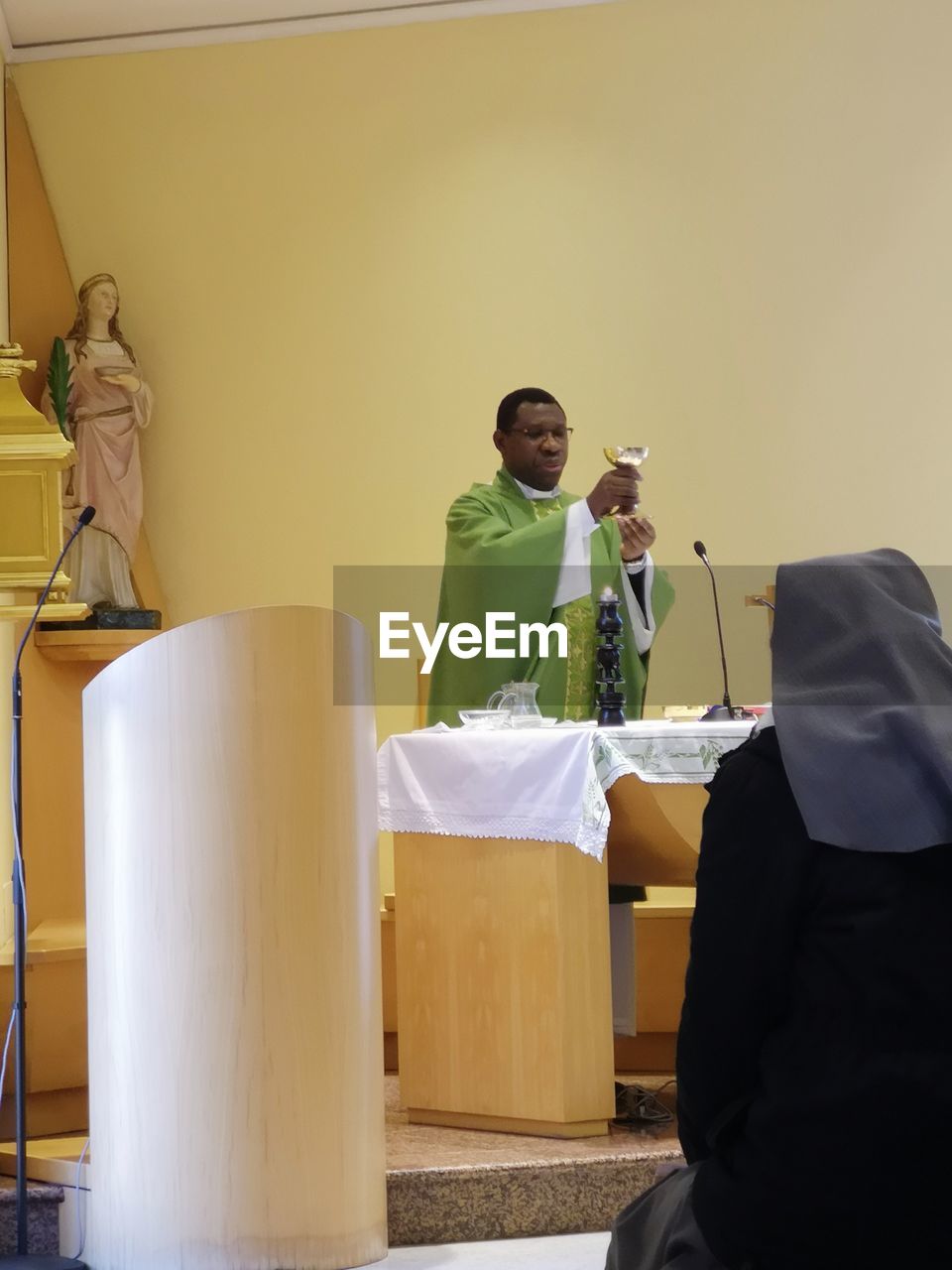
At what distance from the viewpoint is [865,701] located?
1870 millimetres

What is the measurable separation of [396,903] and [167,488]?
326 cm

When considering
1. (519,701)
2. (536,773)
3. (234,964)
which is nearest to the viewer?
(234,964)

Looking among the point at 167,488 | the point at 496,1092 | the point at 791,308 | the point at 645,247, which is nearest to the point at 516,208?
the point at 645,247

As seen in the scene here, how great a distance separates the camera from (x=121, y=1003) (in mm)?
3248

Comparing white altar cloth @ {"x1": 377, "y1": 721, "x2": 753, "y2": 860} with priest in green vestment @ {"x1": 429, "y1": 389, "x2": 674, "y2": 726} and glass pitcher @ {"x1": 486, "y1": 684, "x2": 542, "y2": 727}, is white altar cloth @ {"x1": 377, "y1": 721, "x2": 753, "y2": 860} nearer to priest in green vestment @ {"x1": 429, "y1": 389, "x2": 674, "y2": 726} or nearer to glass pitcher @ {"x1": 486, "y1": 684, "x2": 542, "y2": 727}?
glass pitcher @ {"x1": 486, "y1": 684, "x2": 542, "y2": 727}

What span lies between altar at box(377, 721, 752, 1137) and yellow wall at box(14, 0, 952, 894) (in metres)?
2.76

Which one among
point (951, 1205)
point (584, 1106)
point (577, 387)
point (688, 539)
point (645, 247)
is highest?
point (645, 247)

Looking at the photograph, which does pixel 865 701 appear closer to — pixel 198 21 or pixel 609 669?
pixel 609 669

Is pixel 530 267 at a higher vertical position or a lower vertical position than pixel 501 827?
higher

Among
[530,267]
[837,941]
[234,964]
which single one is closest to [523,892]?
[234,964]

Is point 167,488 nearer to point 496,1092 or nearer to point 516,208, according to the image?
point 516,208

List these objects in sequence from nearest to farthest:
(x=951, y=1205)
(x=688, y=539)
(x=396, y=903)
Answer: (x=951, y=1205) < (x=396, y=903) < (x=688, y=539)

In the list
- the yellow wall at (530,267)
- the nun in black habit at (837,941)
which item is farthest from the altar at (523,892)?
the yellow wall at (530,267)

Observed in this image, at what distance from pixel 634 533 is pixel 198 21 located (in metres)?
3.60
